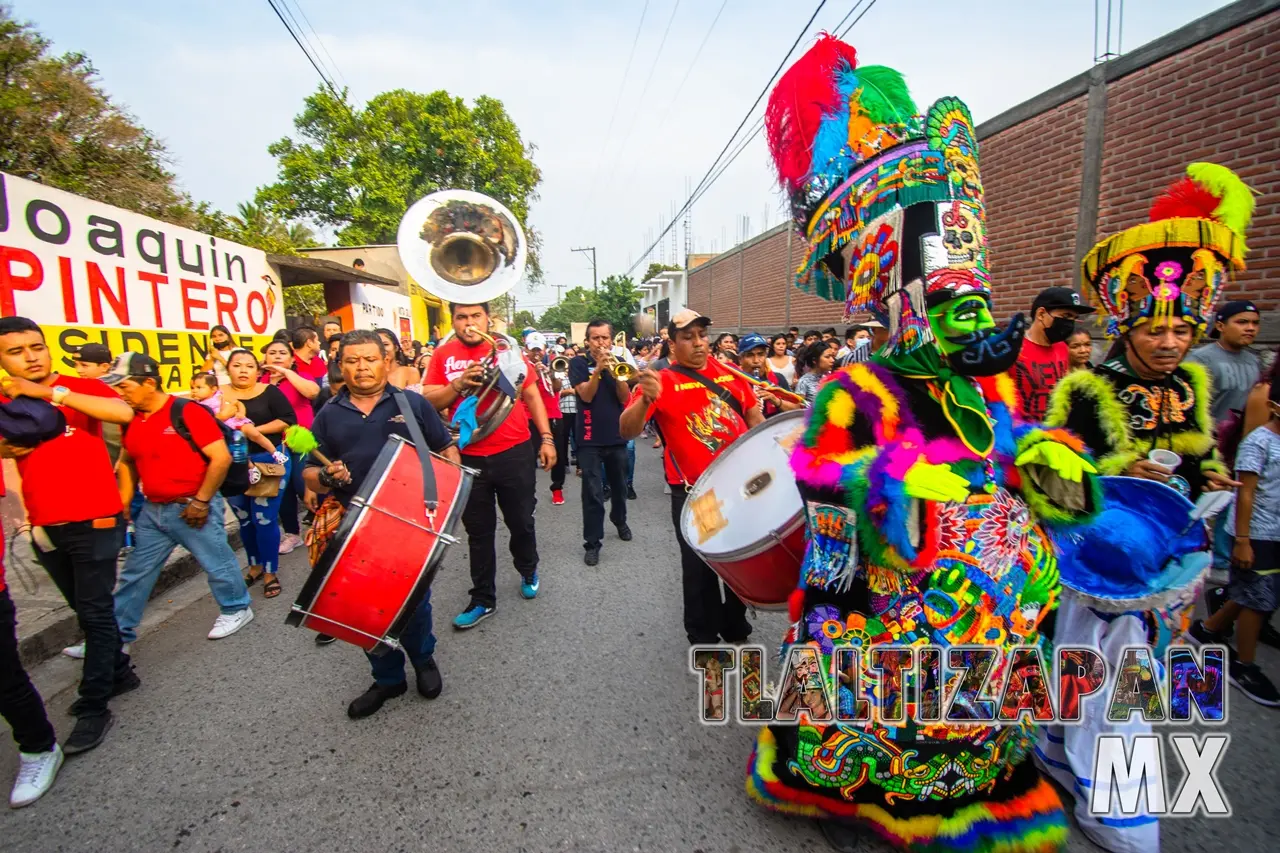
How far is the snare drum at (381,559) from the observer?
2.39m

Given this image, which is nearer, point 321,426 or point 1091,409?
point 1091,409

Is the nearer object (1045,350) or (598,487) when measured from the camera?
(1045,350)

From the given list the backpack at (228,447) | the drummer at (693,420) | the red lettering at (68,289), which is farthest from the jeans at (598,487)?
the red lettering at (68,289)

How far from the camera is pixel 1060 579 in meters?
1.99

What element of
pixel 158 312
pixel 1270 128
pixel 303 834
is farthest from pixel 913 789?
pixel 158 312

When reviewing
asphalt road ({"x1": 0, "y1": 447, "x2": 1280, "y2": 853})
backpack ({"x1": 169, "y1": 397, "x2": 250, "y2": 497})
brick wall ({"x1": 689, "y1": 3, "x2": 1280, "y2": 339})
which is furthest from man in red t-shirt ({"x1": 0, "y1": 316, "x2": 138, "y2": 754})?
→ brick wall ({"x1": 689, "y1": 3, "x2": 1280, "y2": 339})

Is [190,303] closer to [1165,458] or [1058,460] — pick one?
[1058,460]

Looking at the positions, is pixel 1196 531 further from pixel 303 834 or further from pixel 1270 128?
pixel 1270 128

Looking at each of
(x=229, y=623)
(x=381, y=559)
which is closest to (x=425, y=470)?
(x=381, y=559)

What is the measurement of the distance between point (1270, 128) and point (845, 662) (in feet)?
18.8

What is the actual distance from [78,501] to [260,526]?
1828 millimetres

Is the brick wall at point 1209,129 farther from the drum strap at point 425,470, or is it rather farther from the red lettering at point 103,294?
the red lettering at point 103,294

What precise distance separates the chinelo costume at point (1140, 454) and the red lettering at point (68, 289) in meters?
7.43

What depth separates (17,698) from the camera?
2412mm
